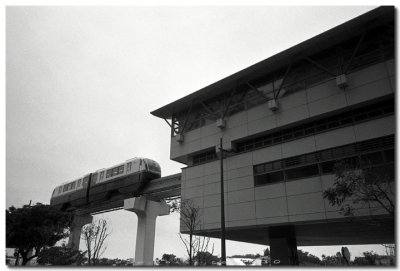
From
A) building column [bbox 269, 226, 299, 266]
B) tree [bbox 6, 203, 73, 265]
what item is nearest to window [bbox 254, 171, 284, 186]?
building column [bbox 269, 226, 299, 266]

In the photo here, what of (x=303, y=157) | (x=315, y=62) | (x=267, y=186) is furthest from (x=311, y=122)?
(x=267, y=186)

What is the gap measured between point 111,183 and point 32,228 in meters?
9.84

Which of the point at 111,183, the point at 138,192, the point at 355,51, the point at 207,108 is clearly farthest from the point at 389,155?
the point at 111,183

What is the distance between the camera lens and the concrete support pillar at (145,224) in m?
33.5

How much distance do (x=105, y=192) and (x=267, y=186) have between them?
73.2ft

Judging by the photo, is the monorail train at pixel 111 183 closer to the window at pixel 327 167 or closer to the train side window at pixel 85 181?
the train side window at pixel 85 181

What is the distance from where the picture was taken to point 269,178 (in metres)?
24.2

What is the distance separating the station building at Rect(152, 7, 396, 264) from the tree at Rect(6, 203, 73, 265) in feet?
46.9

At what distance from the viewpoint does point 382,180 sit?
17.1 m

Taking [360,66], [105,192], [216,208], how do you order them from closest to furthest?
[360,66] < [216,208] < [105,192]

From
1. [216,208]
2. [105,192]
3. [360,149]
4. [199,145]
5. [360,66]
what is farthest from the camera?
[105,192]

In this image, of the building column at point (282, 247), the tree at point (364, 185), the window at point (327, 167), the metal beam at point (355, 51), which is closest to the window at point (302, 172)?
the window at point (327, 167)

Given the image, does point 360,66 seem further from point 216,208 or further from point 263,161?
point 216,208

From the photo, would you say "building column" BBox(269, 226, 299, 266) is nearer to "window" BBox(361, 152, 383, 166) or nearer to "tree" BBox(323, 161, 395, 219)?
"tree" BBox(323, 161, 395, 219)
